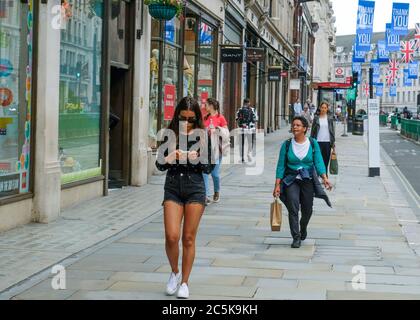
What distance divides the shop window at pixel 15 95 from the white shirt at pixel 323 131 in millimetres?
6318

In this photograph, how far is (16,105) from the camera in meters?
9.47

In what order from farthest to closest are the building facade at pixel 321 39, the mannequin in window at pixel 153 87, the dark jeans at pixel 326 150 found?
the building facade at pixel 321 39, the mannequin in window at pixel 153 87, the dark jeans at pixel 326 150

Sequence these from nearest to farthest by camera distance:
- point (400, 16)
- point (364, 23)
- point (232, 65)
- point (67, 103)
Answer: point (67, 103) → point (232, 65) → point (400, 16) → point (364, 23)

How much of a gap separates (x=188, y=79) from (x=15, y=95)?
989 cm

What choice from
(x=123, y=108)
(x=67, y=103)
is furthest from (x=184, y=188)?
(x=123, y=108)

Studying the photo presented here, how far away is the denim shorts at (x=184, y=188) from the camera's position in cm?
613

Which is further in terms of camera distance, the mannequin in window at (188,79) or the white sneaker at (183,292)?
the mannequin in window at (188,79)

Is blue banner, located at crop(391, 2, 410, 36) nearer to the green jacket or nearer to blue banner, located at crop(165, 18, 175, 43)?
blue banner, located at crop(165, 18, 175, 43)

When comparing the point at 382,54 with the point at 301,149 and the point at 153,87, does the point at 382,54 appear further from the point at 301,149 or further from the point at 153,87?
the point at 301,149

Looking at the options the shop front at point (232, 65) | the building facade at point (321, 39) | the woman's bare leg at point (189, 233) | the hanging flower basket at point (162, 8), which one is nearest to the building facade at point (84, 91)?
the hanging flower basket at point (162, 8)

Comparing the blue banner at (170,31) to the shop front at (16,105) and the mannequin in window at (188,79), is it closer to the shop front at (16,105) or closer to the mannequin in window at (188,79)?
the mannequin in window at (188,79)

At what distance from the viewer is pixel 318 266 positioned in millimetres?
7555

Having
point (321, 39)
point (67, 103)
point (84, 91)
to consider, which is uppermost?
point (321, 39)
